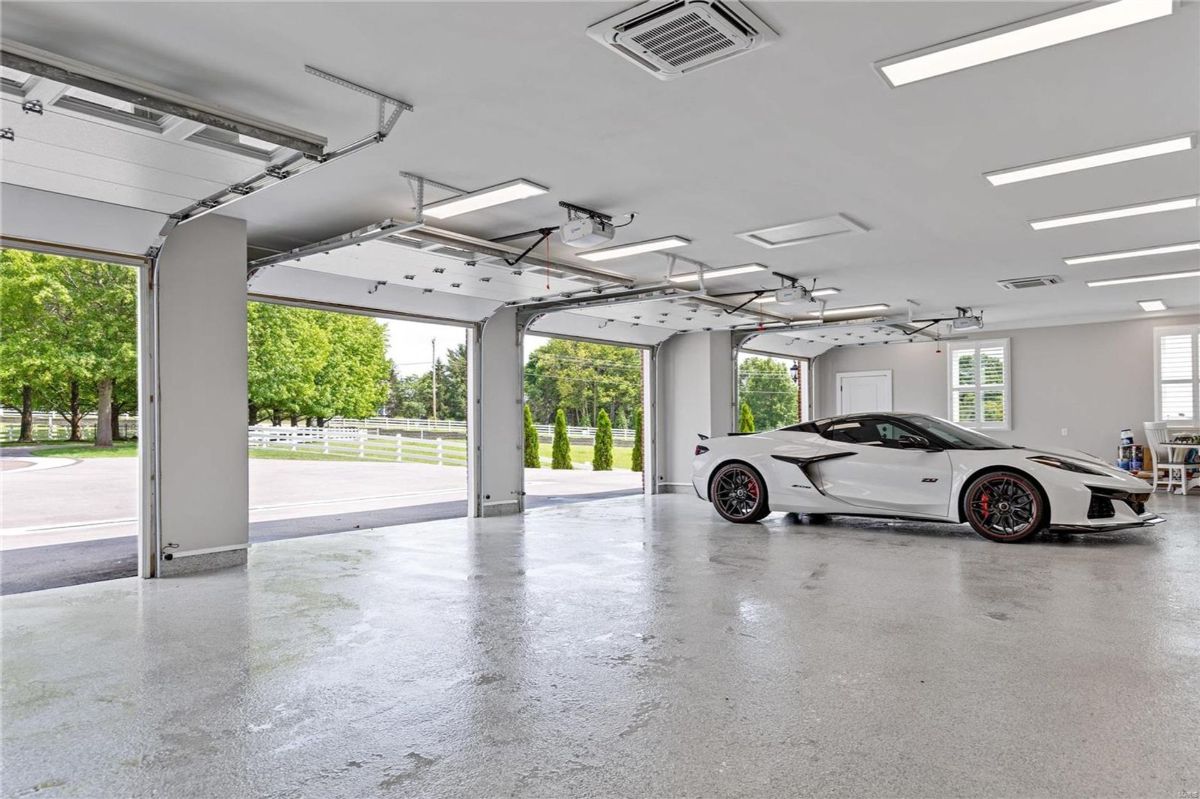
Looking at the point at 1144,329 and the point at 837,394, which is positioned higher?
the point at 1144,329

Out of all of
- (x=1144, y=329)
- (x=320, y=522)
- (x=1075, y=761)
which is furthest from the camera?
Answer: (x=1144, y=329)

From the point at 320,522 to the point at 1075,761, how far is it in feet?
25.1

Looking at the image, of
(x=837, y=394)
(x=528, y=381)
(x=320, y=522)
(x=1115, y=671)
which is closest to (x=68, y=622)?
(x=320, y=522)

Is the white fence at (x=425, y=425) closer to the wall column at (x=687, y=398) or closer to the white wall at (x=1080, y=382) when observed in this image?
the wall column at (x=687, y=398)

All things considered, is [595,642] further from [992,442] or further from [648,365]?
[648,365]

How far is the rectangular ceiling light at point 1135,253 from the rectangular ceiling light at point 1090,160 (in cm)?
314

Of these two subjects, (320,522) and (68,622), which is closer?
(68,622)

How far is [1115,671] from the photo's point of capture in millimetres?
3078

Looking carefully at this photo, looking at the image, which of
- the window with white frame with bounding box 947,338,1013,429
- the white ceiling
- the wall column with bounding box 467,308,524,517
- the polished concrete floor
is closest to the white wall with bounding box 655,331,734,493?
the wall column with bounding box 467,308,524,517

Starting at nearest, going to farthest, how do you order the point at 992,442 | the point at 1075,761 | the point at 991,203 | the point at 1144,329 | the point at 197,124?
the point at 1075,761
the point at 197,124
the point at 991,203
the point at 992,442
the point at 1144,329

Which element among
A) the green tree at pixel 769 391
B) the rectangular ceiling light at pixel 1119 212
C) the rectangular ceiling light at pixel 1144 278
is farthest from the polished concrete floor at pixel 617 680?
the green tree at pixel 769 391

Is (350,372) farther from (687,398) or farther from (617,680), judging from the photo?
(617,680)

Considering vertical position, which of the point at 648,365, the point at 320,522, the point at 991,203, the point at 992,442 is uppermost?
the point at 991,203

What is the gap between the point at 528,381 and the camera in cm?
2727
